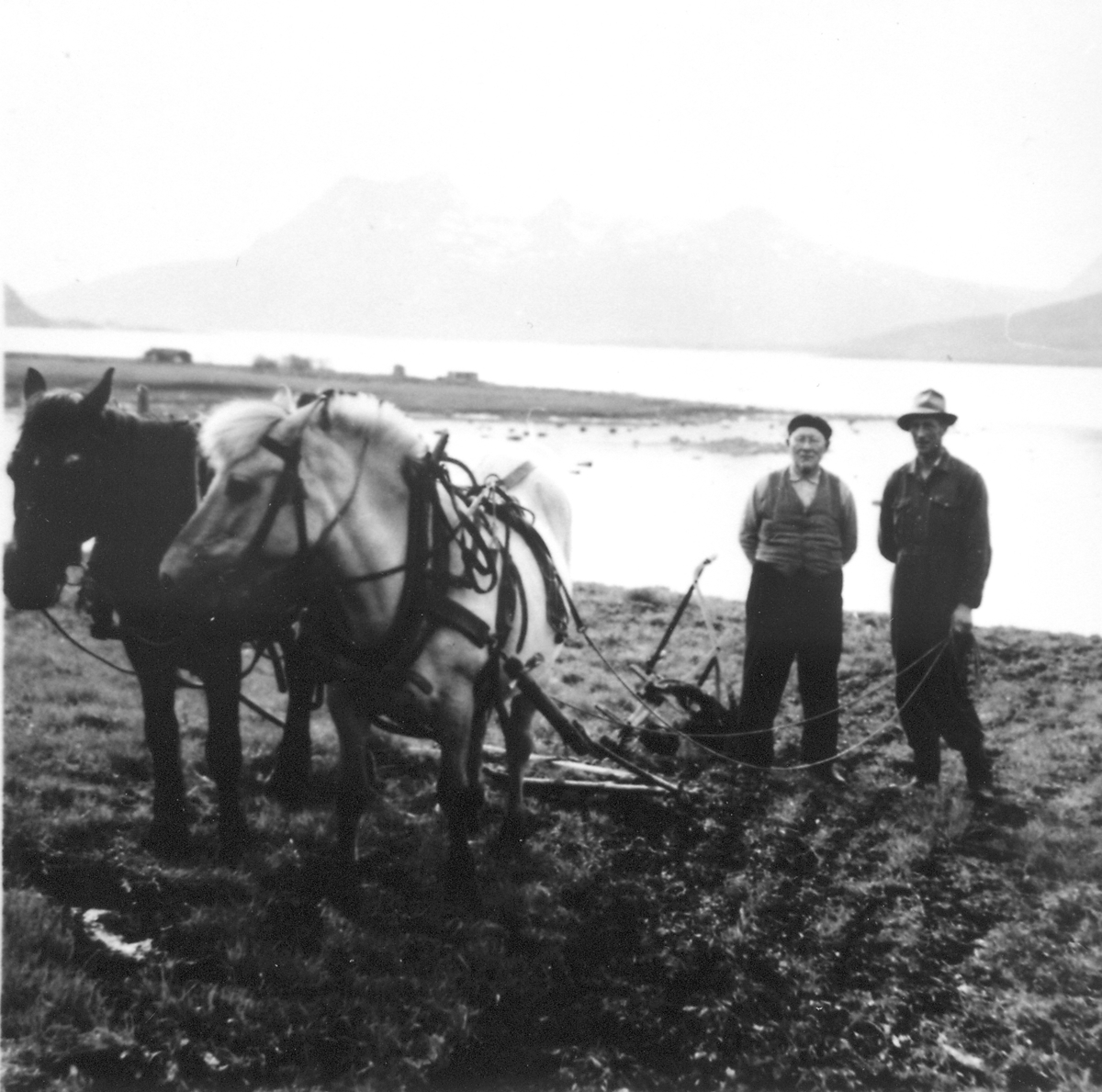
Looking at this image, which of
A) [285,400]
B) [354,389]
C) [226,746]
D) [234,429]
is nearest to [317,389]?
[354,389]

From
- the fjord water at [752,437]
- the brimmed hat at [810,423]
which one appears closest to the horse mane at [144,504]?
the fjord water at [752,437]

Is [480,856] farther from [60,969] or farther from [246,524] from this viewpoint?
[246,524]

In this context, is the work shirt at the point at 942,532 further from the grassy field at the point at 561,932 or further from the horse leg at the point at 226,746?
the horse leg at the point at 226,746

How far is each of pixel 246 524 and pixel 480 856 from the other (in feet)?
6.12

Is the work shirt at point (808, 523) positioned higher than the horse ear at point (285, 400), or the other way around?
the horse ear at point (285, 400)

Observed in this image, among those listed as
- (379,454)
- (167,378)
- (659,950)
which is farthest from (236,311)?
(659,950)

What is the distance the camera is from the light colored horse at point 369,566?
2627 mm

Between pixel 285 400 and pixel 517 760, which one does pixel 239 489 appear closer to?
pixel 285 400

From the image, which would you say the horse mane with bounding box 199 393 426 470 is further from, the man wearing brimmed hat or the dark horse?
the man wearing brimmed hat

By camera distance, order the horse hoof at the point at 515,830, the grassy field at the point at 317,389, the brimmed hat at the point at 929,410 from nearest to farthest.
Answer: the grassy field at the point at 317,389 → the horse hoof at the point at 515,830 → the brimmed hat at the point at 929,410

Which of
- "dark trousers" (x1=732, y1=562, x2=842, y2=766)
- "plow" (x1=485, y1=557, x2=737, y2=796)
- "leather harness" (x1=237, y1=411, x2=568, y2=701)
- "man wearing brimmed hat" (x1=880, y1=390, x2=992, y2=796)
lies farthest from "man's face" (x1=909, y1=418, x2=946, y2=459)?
"leather harness" (x1=237, y1=411, x2=568, y2=701)

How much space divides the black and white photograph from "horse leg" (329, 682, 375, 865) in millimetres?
21

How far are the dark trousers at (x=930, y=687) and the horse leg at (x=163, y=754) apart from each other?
11.0 feet

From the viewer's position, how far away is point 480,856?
12.0 feet
